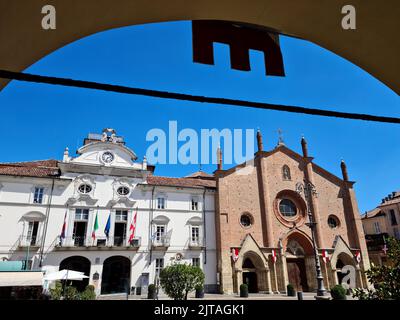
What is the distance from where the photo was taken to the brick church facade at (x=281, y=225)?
91.1 feet

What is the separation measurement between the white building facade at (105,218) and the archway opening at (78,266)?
3.1 inches

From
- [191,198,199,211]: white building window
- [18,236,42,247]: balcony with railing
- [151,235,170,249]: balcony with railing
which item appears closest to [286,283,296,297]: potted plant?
[191,198,199,211]: white building window

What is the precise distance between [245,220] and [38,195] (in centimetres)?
2008

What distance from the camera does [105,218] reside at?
84.7 ft

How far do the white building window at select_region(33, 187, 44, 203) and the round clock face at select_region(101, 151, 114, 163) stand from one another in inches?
235

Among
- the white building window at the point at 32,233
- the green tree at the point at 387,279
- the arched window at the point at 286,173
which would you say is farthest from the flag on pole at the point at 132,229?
the green tree at the point at 387,279

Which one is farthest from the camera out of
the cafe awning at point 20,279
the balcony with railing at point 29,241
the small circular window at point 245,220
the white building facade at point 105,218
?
the small circular window at point 245,220

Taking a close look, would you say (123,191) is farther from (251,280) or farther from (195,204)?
(251,280)

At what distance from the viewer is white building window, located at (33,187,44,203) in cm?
2428

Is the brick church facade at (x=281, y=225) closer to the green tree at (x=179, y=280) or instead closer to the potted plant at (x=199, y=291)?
the potted plant at (x=199, y=291)

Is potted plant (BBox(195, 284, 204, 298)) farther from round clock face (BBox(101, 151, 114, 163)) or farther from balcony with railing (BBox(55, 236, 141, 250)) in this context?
round clock face (BBox(101, 151, 114, 163))
